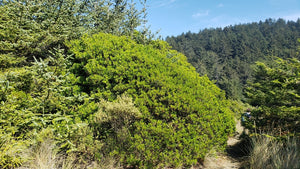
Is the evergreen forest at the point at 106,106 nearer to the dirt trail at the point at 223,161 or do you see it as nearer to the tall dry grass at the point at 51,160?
the tall dry grass at the point at 51,160

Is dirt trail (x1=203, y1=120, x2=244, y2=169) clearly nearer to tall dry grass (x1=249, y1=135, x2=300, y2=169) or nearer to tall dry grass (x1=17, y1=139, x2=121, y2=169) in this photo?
tall dry grass (x1=249, y1=135, x2=300, y2=169)

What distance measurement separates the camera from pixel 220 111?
509cm

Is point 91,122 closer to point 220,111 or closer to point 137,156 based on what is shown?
point 137,156

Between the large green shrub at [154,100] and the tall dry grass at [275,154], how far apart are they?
2.63 feet

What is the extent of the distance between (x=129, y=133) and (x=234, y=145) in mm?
4580

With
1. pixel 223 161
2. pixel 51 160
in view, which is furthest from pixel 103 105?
pixel 223 161

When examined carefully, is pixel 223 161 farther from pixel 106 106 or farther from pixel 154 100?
pixel 106 106

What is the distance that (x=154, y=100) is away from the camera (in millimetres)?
4168

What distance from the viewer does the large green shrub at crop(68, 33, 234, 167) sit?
386cm

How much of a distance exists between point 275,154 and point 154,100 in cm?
Answer: 280

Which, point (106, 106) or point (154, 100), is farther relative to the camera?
point (154, 100)

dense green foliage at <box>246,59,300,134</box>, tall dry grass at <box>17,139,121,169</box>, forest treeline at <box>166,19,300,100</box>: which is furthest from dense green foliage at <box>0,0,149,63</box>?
forest treeline at <box>166,19,300,100</box>

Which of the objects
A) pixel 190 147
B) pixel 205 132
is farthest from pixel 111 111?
pixel 205 132

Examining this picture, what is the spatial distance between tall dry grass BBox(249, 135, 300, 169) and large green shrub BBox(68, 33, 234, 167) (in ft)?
2.63
